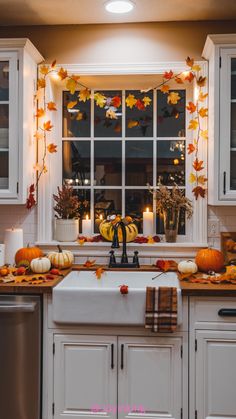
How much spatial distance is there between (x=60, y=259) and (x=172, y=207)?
33.1 inches

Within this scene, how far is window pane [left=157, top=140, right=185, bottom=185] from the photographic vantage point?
3328 millimetres

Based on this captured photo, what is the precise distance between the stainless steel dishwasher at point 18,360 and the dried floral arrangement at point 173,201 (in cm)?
117

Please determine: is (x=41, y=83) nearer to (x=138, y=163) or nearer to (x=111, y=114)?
(x=111, y=114)

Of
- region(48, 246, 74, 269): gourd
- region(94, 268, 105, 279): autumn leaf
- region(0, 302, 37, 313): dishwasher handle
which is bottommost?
region(0, 302, 37, 313): dishwasher handle

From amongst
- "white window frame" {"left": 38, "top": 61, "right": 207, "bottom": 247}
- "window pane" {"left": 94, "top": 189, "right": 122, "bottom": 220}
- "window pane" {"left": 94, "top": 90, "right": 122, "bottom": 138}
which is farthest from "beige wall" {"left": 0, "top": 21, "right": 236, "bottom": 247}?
"window pane" {"left": 94, "top": 189, "right": 122, "bottom": 220}

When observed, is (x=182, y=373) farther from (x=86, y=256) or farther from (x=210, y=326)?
(x=86, y=256)

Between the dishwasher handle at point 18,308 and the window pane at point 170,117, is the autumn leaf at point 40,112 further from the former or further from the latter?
the dishwasher handle at point 18,308

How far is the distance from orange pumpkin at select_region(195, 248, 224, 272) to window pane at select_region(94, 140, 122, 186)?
0.87 metres

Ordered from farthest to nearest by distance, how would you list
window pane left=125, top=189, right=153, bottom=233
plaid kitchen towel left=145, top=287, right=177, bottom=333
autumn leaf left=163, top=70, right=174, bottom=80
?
window pane left=125, top=189, right=153, bottom=233 → autumn leaf left=163, top=70, right=174, bottom=80 → plaid kitchen towel left=145, top=287, right=177, bottom=333

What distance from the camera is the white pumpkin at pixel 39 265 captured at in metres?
2.82

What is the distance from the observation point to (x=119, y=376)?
8.20ft

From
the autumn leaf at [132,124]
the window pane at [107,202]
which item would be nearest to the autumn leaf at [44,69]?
the autumn leaf at [132,124]

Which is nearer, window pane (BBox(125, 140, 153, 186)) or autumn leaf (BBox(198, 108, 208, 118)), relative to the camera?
autumn leaf (BBox(198, 108, 208, 118))

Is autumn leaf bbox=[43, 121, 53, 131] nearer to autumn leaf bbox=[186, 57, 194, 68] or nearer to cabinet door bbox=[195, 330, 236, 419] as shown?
autumn leaf bbox=[186, 57, 194, 68]
